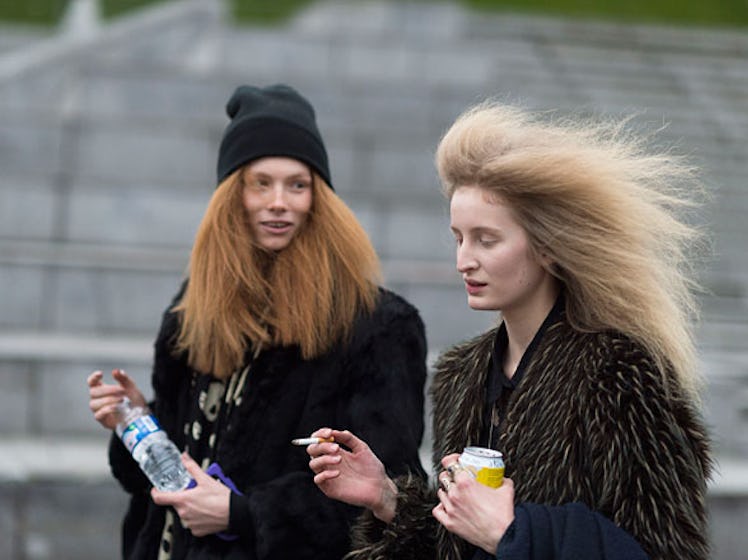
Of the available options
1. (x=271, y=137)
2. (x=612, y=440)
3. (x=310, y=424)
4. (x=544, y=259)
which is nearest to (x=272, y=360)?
(x=310, y=424)

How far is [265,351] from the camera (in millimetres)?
3822

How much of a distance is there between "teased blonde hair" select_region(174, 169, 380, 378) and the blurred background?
641 mm

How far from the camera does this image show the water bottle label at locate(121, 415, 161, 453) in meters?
3.68

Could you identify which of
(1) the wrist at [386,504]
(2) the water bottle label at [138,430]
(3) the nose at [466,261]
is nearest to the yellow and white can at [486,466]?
(3) the nose at [466,261]

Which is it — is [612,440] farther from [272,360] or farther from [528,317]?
[272,360]

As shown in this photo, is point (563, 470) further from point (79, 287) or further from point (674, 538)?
point (79, 287)

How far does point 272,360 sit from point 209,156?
24.5 feet

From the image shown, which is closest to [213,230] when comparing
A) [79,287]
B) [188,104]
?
[79,287]

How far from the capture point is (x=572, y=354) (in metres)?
2.79

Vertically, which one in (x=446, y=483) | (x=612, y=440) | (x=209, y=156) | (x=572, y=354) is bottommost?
(x=446, y=483)

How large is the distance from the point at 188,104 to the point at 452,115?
8.01 ft

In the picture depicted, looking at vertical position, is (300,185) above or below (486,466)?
above

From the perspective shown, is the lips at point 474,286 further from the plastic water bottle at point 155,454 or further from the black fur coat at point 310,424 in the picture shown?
the plastic water bottle at point 155,454

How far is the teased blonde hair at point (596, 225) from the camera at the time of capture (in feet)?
9.16
